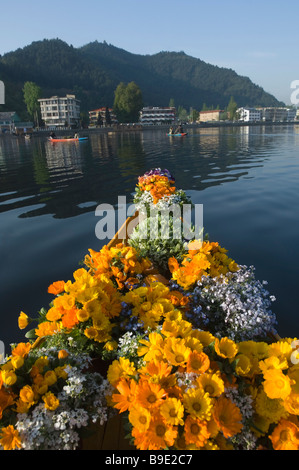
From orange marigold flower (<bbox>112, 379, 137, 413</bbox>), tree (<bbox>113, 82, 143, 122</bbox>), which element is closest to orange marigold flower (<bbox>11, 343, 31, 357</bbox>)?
orange marigold flower (<bbox>112, 379, 137, 413</bbox>)

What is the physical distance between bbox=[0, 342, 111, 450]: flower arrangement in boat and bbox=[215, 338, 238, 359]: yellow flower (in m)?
0.93

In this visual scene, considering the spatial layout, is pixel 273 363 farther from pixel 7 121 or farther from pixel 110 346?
pixel 7 121

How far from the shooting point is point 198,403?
1.88 metres

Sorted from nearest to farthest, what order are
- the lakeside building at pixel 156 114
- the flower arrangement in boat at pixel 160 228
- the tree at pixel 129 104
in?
the flower arrangement in boat at pixel 160 228 → the tree at pixel 129 104 → the lakeside building at pixel 156 114

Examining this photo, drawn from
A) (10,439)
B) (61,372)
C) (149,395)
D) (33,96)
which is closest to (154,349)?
(149,395)

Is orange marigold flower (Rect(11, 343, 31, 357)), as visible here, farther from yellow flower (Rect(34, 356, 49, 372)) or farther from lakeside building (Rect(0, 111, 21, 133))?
lakeside building (Rect(0, 111, 21, 133))

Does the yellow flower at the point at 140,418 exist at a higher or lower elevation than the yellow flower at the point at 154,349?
lower

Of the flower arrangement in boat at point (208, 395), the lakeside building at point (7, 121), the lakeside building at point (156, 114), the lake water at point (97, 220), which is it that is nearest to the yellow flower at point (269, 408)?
the flower arrangement in boat at point (208, 395)

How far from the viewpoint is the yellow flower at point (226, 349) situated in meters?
2.14

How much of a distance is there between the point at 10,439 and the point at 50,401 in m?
0.30

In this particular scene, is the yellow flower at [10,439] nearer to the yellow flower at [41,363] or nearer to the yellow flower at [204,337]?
the yellow flower at [41,363]

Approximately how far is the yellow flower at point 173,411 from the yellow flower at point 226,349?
0.47 meters

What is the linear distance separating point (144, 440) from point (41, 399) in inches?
31.0
